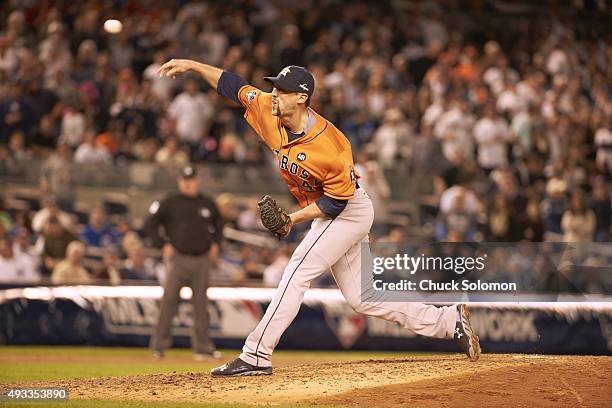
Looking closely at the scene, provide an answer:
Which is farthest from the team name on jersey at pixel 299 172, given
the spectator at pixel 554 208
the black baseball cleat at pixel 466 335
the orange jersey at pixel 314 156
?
the spectator at pixel 554 208

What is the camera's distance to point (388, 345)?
14.5 m

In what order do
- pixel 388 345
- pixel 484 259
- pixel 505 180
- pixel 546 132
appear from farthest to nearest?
pixel 546 132 → pixel 505 180 → pixel 388 345 → pixel 484 259

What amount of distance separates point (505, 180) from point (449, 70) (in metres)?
3.89

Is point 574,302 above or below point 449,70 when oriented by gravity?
below

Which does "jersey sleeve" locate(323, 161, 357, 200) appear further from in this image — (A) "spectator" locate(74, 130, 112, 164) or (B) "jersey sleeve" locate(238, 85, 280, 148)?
(A) "spectator" locate(74, 130, 112, 164)

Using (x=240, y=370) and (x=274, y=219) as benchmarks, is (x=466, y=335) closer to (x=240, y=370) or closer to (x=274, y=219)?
(x=240, y=370)

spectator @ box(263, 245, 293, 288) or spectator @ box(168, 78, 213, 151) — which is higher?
spectator @ box(168, 78, 213, 151)

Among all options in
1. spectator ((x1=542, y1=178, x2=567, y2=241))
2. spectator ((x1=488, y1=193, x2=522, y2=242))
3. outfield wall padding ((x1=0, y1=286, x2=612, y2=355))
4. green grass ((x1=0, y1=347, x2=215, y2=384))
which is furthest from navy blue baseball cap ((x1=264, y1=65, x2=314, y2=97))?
spectator ((x1=542, y1=178, x2=567, y2=241))

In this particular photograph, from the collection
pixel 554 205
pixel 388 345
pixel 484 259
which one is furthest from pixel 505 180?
pixel 484 259

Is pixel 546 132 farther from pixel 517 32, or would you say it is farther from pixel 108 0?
pixel 108 0

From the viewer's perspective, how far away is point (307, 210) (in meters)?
8.65

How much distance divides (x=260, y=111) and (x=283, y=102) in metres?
0.38

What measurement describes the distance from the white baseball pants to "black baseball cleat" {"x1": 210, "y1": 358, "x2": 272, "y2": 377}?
0.04m

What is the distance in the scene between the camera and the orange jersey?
27.9ft
